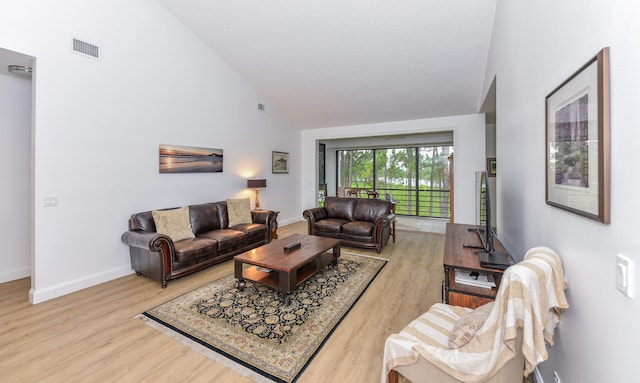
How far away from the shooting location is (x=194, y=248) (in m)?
3.49

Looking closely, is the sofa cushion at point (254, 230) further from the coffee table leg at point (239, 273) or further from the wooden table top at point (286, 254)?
the coffee table leg at point (239, 273)

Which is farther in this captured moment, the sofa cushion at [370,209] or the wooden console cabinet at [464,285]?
the sofa cushion at [370,209]

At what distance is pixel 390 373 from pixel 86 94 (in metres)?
4.32

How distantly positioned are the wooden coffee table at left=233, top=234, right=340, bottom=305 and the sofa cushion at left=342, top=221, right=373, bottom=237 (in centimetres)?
102

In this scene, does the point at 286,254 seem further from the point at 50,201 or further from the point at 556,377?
the point at 50,201

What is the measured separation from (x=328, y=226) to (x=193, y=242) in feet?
7.50

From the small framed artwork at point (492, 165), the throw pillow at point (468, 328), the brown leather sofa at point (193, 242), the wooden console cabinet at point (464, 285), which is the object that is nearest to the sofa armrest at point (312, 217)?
the brown leather sofa at point (193, 242)

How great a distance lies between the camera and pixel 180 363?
197cm

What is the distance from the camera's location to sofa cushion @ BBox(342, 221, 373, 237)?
4.61 meters

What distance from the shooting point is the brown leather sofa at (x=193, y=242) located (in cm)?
322

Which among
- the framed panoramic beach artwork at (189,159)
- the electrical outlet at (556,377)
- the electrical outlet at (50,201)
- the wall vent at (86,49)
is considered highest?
the wall vent at (86,49)

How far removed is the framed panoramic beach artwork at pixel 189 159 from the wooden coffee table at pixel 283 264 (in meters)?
2.04

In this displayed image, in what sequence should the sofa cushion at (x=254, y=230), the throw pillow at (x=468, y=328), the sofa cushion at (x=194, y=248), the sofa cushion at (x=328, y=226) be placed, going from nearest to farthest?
the throw pillow at (x=468, y=328)
the sofa cushion at (x=194, y=248)
the sofa cushion at (x=254, y=230)
the sofa cushion at (x=328, y=226)

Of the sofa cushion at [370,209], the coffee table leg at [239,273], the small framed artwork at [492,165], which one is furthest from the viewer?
the small framed artwork at [492,165]
